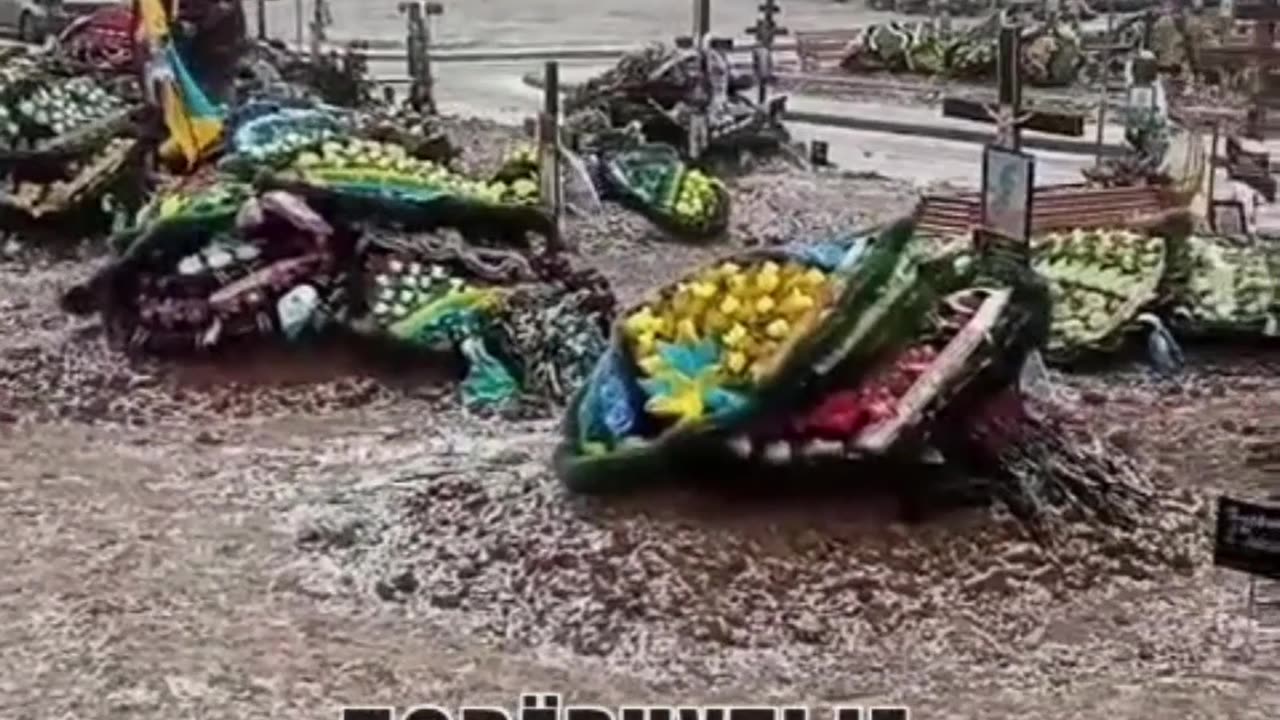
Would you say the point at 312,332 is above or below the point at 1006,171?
below

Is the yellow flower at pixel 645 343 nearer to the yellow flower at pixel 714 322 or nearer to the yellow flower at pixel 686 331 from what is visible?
the yellow flower at pixel 686 331

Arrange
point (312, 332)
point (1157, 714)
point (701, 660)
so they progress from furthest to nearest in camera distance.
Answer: point (312, 332)
point (701, 660)
point (1157, 714)

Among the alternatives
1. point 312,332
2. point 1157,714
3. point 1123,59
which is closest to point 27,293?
point 312,332

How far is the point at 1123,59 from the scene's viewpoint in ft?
133

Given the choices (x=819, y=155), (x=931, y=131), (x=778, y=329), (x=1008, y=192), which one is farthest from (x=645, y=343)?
(x=931, y=131)

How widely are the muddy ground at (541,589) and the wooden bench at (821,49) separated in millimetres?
28666

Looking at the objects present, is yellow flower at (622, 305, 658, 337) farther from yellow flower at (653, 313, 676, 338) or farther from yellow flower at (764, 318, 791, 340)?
yellow flower at (764, 318, 791, 340)

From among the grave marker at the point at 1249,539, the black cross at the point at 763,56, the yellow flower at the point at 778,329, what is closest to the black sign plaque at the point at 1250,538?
the grave marker at the point at 1249,539

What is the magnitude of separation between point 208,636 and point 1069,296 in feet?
26.5

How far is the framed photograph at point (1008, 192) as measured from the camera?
1309 centimetres

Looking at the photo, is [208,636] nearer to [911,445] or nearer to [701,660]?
[701,660]

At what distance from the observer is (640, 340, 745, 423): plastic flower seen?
12312 millimetres

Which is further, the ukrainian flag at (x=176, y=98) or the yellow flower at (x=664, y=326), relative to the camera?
the ukrainian flag at (x=176, y=98)

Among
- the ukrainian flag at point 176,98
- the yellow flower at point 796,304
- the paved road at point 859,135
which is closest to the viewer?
the yellow flower at point 796,304
